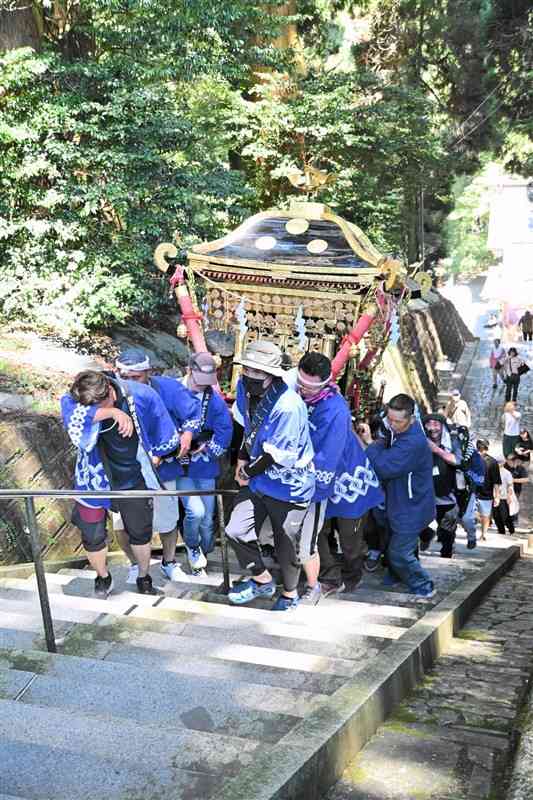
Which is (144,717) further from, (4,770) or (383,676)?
(383,676)

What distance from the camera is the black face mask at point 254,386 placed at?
5.50m

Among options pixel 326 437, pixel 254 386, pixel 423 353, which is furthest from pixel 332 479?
pixel 423 353

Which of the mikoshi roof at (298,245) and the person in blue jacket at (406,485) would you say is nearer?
the person in blue jacket at (406,485)

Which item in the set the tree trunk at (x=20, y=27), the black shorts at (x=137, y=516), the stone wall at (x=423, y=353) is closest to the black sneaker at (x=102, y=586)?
the black shorts at (x=137, y=516)

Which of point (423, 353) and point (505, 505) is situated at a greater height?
point (505, 505)

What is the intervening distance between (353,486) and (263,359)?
1253 millimetres

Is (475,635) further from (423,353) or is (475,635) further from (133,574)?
(423,353)

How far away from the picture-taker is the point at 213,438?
22.0 ft

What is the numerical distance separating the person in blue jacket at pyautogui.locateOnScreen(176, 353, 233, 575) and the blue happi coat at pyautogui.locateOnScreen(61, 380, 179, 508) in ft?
2.13

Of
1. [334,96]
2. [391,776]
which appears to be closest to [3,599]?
[391,776]

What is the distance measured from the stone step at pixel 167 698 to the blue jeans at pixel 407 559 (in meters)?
2.61

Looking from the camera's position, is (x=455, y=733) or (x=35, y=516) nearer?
(x=455, y=733)

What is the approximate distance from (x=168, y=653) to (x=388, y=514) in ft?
8.03

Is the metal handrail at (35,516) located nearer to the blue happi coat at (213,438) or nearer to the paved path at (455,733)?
the blue happi coat at (213,438)
